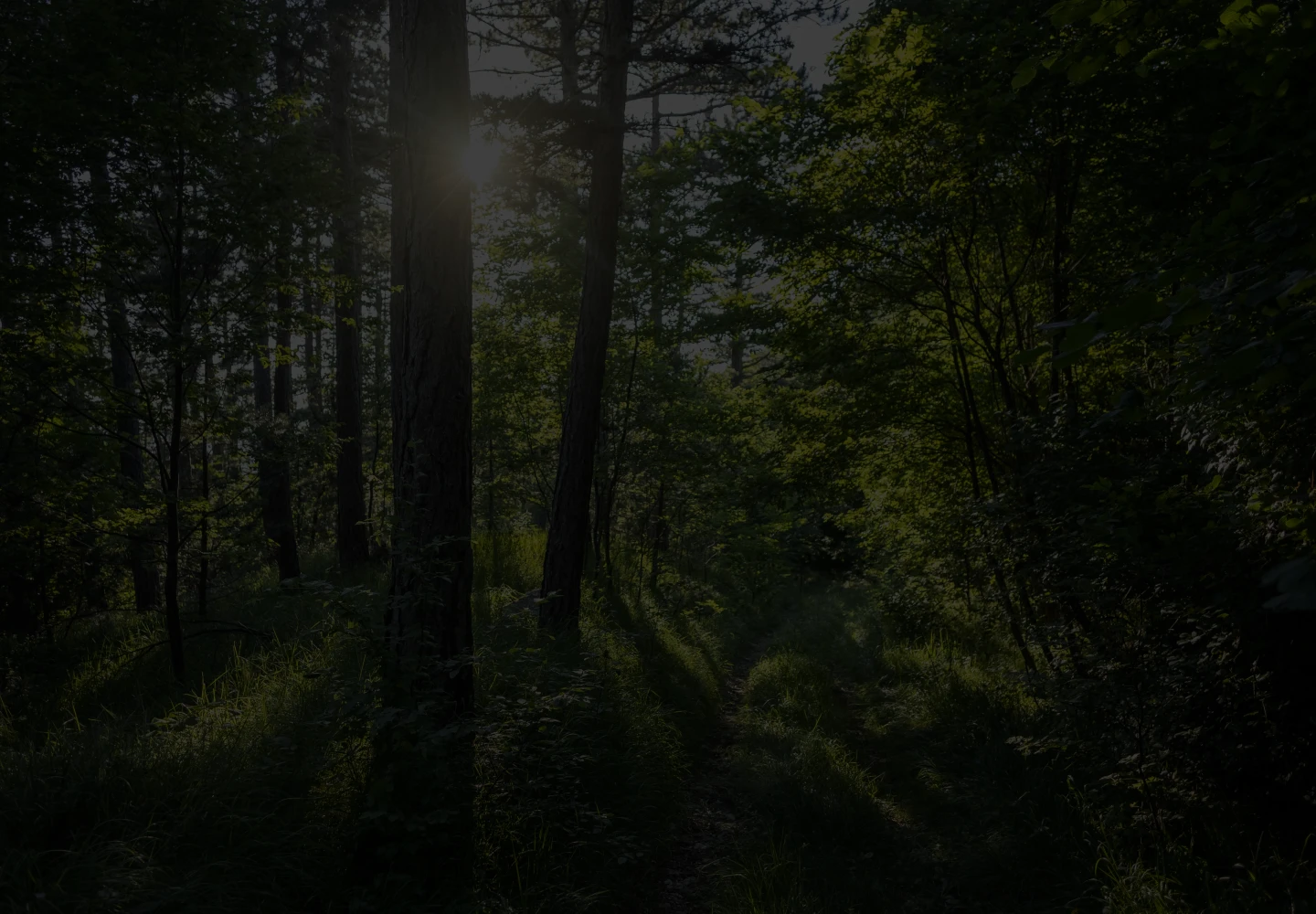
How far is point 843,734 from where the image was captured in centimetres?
686

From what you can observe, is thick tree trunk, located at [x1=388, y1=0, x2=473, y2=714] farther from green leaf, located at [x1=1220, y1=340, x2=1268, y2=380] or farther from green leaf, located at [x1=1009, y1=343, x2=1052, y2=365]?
green leaf, located at [x1=1220, y1=340, x2=1268, y2=380]

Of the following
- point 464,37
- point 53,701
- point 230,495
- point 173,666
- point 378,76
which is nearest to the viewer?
point 464,37

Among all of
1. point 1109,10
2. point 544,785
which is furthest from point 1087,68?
point 544,785

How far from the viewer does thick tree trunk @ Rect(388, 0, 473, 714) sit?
420cm

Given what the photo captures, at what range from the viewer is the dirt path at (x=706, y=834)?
4.21 meters

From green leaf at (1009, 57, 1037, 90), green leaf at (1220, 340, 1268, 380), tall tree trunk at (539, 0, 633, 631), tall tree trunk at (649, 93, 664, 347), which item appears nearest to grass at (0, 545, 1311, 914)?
tall tree trunk at (539, 0, 633, 631)

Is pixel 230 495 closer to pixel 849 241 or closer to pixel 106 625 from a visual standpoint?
pixel 106 625

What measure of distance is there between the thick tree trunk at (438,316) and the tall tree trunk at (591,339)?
3.50m

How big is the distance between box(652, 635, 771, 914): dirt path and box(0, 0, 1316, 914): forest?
1.4 inches

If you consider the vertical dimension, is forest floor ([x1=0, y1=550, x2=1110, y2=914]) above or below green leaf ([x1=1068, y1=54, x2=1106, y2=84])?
below

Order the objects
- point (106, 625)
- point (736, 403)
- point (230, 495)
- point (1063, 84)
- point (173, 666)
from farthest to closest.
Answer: point (736, 403) → point (106, 625) → point (230, 495) → point (173, 666) → point (1063, 84)

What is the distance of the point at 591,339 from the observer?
7977 millimetres

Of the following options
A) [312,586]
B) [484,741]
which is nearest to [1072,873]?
[484,741]

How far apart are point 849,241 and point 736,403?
3.00 m
